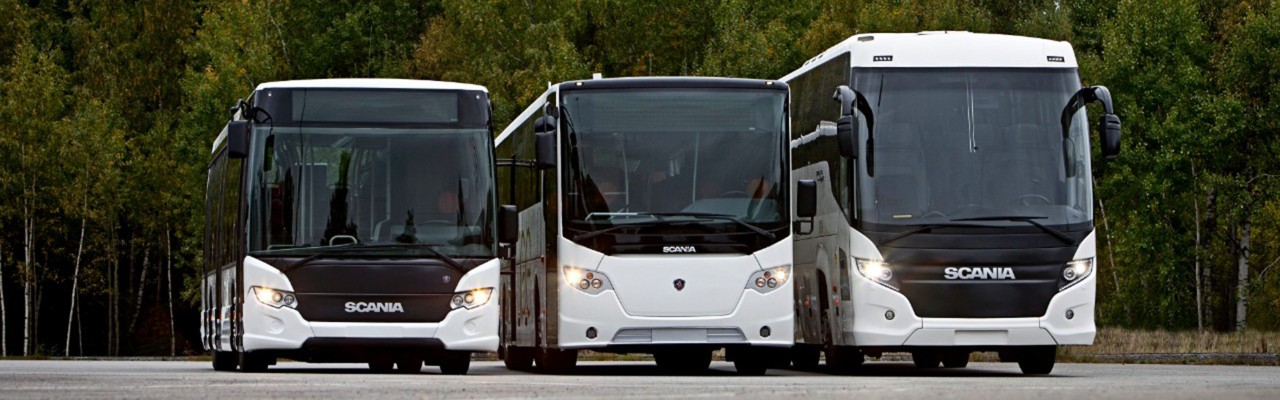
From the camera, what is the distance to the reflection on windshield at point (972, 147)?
21.3 metres

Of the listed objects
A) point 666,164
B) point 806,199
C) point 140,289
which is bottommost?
point 140,289

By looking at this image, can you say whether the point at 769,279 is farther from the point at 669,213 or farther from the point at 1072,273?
the point at 1072,273

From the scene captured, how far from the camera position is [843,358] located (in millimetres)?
23266

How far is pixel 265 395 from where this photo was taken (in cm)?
1355

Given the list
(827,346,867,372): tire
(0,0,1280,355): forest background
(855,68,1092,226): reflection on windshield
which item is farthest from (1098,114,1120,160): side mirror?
(0,0,1280,355): forest background

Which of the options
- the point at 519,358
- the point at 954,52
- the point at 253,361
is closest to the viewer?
the point at 954,52

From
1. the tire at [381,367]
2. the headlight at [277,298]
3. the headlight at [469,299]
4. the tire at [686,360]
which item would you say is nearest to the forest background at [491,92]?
the tire at [686,360]

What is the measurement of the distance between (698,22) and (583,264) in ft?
138

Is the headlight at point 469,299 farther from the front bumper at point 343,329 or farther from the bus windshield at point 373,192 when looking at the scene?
the bus windshield at point 373,192

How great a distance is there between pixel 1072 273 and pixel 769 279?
297cm

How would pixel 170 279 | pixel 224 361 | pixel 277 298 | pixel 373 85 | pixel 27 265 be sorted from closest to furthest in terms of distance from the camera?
pixel 277 298 < pixel 373 85 < pixel 224 361 < pixel 27 265 < pixel 170 279

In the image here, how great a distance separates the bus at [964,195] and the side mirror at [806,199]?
1.04 ft

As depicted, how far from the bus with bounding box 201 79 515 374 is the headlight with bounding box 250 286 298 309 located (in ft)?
0.04

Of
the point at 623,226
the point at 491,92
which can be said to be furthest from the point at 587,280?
the point at 491,92
